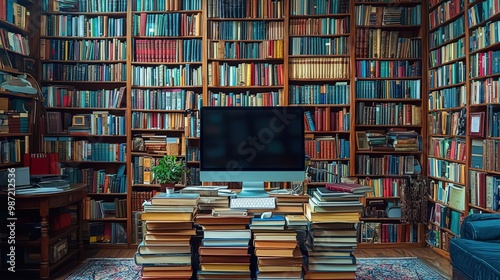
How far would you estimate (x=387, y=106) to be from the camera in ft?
16.1

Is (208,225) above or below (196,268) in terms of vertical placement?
above

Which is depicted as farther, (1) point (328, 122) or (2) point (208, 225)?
(1) point (328, 122)

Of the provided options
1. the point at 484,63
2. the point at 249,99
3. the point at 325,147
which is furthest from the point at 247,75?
the point at 484,63

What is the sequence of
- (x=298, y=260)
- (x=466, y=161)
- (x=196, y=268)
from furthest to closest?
(x=466, y=161)
(x=196, y=268)
(x=298, y=260)

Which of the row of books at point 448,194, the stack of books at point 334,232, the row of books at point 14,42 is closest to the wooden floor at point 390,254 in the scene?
the row of books at point 448,194

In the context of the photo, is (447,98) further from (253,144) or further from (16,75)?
(16,75)

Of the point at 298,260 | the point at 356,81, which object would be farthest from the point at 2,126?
the point at 356,81

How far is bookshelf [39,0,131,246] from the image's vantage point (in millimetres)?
4875

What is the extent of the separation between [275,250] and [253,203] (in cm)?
36

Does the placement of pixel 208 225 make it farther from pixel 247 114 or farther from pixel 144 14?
pixel 144 14

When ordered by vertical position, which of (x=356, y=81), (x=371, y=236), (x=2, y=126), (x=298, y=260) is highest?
(x=356, y=81)

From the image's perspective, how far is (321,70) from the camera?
492cm

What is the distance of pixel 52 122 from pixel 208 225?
2858mm

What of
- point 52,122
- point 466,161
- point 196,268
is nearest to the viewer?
point 196,268
